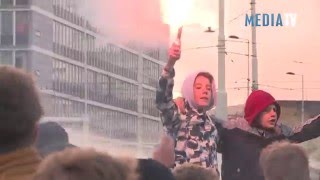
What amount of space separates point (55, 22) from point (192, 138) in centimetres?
208

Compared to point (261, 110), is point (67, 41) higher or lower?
higher

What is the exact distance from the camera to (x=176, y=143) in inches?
160

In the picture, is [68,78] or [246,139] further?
[68,78]

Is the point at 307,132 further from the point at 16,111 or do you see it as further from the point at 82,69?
the point at 16,111

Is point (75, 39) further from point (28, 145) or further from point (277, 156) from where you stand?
point (28, 145)

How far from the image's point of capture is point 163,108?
398cm

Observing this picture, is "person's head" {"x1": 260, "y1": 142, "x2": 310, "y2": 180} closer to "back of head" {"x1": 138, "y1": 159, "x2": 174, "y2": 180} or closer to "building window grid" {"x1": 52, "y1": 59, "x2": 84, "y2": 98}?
"back of head" {"x1": 138, "y1": 159, "x2": 174, "y2": 180}

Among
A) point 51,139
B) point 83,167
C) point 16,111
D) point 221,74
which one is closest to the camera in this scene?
point 83,167

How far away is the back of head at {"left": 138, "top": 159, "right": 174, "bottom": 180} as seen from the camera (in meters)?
2.26

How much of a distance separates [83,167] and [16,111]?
0.49 m

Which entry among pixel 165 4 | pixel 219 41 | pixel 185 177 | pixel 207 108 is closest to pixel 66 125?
pixel 165 4

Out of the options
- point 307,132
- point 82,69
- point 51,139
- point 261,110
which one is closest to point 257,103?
point 261,110

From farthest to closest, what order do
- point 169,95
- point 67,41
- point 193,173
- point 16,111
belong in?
point 67,41 < point 169,95 < point 193,173 < point 16,111

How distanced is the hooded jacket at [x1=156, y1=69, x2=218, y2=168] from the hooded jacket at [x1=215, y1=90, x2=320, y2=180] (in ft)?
0.39
